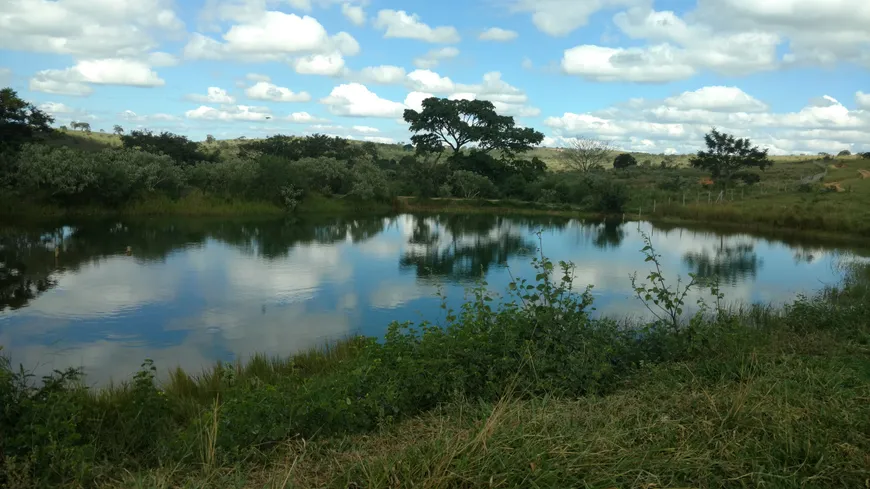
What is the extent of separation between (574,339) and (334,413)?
7.64ft

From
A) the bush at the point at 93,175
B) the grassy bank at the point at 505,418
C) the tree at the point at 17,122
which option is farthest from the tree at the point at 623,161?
the grassy bank at the point at 505,418

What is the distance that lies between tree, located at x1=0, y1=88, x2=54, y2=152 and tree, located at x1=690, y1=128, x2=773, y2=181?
38.7m

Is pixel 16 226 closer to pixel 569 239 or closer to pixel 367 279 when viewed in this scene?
pixel 367 279

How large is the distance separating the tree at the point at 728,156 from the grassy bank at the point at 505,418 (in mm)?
39255

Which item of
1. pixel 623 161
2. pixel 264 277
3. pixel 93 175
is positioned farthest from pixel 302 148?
pixel 623 161

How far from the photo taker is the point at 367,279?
15164 millimetres

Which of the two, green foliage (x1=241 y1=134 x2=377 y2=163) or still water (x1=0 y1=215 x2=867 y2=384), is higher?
green foliage (x1=241 y1=134 x2=377 y2=163)

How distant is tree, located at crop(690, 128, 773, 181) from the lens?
42250mm

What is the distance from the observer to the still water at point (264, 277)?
9703 millimetres

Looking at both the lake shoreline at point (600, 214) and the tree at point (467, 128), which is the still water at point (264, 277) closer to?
the lake shoreline at point (600, 214)

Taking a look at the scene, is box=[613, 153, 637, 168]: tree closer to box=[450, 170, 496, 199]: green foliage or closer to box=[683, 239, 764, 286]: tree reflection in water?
box=[450, 170, 496, 199]: green foliage

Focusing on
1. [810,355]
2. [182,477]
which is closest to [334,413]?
[182,477]

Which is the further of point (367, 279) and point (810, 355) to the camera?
point (367, 279)

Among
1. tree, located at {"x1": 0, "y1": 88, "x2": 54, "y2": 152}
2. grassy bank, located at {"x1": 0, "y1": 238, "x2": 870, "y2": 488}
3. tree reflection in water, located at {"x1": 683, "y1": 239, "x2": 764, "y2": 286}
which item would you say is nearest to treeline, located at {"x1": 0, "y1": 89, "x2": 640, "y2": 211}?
tree, located at {"x1": 0, "y1": 88, "x2": 54, "y2": 152}
